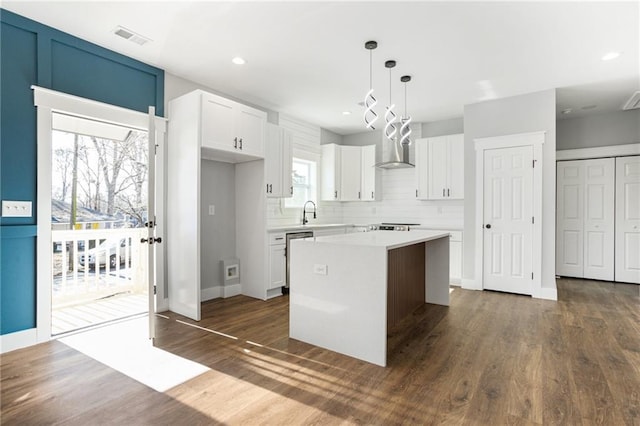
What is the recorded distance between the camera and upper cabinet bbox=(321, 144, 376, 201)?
6.14 meters

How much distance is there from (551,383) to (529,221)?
2.79 m

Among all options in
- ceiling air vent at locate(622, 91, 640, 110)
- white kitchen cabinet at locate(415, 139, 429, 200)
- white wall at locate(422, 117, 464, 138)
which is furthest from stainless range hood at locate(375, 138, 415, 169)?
ceiling air vent at locate(622, 91, 640, 110)

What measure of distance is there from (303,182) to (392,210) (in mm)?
1796

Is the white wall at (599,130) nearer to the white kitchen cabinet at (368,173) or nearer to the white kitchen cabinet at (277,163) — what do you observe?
the white kitchen cabinet at (368,173)

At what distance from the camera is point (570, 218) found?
565cm

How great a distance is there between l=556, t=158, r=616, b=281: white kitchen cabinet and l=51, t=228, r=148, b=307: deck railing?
6928mm

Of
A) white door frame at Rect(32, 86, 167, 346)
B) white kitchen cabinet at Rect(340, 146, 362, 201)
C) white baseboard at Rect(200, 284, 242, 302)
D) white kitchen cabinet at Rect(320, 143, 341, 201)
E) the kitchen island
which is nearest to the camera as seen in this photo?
the kitchen island

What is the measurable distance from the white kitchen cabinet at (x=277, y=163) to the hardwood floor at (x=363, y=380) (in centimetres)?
184

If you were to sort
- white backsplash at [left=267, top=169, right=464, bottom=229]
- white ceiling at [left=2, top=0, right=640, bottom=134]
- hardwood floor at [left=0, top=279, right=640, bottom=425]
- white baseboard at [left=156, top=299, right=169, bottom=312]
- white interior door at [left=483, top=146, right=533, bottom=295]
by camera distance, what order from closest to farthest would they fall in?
1. hardwood floor at [left=0, top=279, right=640, bottom=425]
2. white ceiling at [left=2, top=0, right=640, bottom=134]
3. white baseboard at [left=156, top=299, right=169, bottom=312]
4. white interior door at [left=483, top=146, right=533, bottom=295]
5. white backsplash at [left=267, top=169, right=464, bottom=229]

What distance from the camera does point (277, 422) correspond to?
1769mm

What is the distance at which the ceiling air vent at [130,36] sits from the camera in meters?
2.90

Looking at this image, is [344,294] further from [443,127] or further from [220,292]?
[443,127]

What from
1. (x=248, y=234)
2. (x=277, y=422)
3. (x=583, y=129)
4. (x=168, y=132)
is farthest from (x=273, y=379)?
(x=583, y=129)

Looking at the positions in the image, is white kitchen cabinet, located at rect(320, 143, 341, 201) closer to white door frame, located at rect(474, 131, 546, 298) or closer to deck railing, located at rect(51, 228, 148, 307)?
white door frame, located at rect(474, 131, 546, 298)
